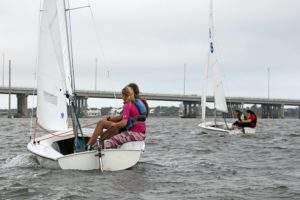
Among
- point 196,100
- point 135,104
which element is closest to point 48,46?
point 135,104

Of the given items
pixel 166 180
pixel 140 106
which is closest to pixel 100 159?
pixel 166 180

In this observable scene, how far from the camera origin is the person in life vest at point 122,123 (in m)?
13.3

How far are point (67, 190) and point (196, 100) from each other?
10531 centimetres

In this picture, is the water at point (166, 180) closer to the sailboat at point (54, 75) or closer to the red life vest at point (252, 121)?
the sailboat at point (54, 75)

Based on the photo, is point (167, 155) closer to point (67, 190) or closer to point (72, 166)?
point (72, 166)

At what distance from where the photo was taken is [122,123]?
13.3 m

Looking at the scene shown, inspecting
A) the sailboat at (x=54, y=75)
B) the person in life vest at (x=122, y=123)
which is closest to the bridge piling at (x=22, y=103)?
the sailboat at (x=54, y=75)

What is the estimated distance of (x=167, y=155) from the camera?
17.8 metres

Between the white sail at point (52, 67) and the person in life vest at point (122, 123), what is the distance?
1488 millimetres

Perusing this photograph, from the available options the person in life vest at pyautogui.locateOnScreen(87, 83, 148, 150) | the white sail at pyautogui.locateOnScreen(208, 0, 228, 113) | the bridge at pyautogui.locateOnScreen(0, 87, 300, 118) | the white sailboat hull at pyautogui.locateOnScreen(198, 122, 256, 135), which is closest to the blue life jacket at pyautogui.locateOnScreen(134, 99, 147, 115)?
the person in life vest at pyautogui.locateOnScreen(87, 83, 148, 150)

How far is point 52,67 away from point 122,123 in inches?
98.7

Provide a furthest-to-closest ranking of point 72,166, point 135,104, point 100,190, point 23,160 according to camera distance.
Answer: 1. point 23,160
2. point 135,104
3. point 72,166
4. point 100,190

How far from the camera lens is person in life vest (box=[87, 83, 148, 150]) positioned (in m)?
13.3

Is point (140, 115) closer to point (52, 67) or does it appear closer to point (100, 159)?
point (100, 159)
